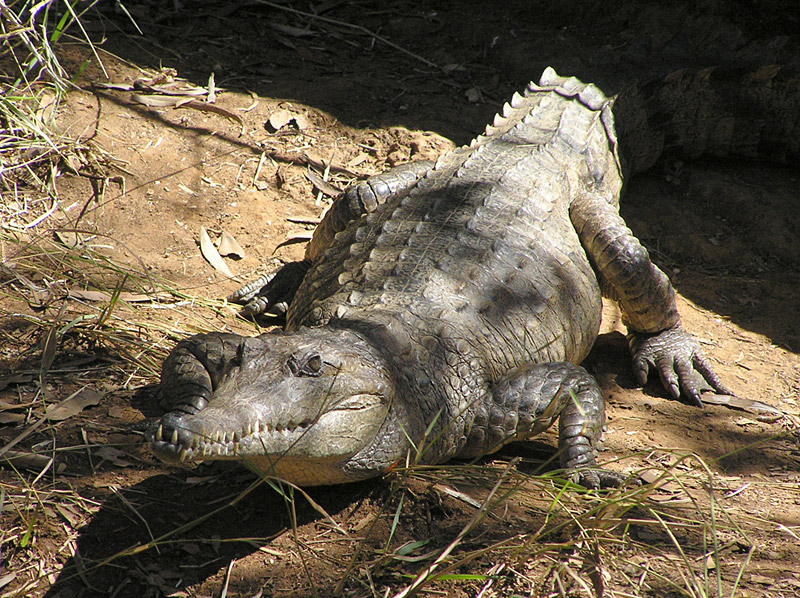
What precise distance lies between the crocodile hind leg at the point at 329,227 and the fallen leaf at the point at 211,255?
22 cm

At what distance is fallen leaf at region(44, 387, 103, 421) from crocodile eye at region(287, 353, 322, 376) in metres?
0.88

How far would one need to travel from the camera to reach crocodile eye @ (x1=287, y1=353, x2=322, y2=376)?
256cm

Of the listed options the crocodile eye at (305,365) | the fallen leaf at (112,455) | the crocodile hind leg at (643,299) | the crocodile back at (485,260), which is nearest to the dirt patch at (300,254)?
the fallen leaf at (112,455)

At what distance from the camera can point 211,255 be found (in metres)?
4.45

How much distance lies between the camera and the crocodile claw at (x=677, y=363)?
396cm

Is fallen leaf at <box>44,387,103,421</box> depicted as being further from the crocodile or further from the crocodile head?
the crocodile head

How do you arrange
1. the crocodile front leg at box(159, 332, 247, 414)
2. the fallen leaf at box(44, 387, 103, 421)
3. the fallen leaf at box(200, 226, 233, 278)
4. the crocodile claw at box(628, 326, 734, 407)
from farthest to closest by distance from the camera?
the fallen leaf at box(200, 226, 233, 278) < the crocodile claw at box(628, 326, 734, 407) < the crocodile front leg at box(159, 332, 247, 414) < the fallen leaf at box(44, 387, 103, 421)

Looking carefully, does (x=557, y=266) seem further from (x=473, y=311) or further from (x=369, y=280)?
(x=369, y=280)

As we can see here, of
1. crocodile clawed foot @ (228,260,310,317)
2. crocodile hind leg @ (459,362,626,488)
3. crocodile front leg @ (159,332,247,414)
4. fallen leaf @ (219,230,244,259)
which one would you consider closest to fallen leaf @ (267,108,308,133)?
fallen leaf @ (219,230,244,259)

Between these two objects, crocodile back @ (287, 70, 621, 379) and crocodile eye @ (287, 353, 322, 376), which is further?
crocodile back @ (287, 70, 621, 379)

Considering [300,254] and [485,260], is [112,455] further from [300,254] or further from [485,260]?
[300,254]

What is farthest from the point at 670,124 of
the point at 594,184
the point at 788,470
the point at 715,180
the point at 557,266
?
the point at 788,470

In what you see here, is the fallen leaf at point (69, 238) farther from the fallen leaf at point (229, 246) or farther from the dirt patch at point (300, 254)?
the fallen leaf at point (229, 246)

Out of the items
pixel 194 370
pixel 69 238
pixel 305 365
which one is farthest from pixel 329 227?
pixel 305 365
